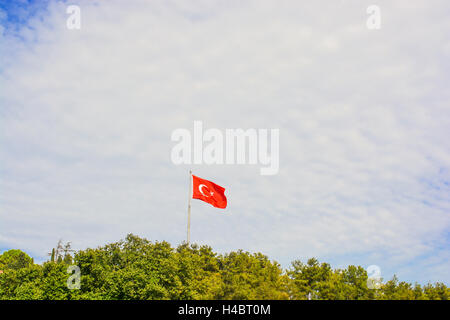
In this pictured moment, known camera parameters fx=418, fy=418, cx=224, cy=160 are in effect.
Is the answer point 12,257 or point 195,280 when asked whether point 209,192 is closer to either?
point 195,280

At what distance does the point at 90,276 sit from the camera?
5088 cm

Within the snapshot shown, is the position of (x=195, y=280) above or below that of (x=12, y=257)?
below

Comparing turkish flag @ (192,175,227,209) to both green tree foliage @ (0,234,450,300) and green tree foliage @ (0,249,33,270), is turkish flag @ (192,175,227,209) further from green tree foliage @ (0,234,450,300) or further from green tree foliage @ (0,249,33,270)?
green tree foliage @ (0,249,33,270)

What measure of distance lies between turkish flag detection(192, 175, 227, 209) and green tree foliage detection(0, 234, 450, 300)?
7.53 meters

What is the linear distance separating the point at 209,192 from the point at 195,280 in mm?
10701

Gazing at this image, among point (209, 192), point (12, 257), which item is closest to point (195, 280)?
point (209, 192)

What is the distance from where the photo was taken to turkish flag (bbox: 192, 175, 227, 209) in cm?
5166

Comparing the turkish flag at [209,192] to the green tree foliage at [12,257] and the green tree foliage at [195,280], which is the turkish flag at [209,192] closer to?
the green tree foliage at [195,280]

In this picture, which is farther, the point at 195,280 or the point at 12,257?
the point at 12,257

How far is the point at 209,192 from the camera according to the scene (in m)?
52.4

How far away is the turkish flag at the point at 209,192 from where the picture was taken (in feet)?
169

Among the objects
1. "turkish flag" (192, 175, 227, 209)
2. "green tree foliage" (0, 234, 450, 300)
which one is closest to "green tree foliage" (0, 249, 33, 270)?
"green tree foliage" (0, 234, 450, 300)
